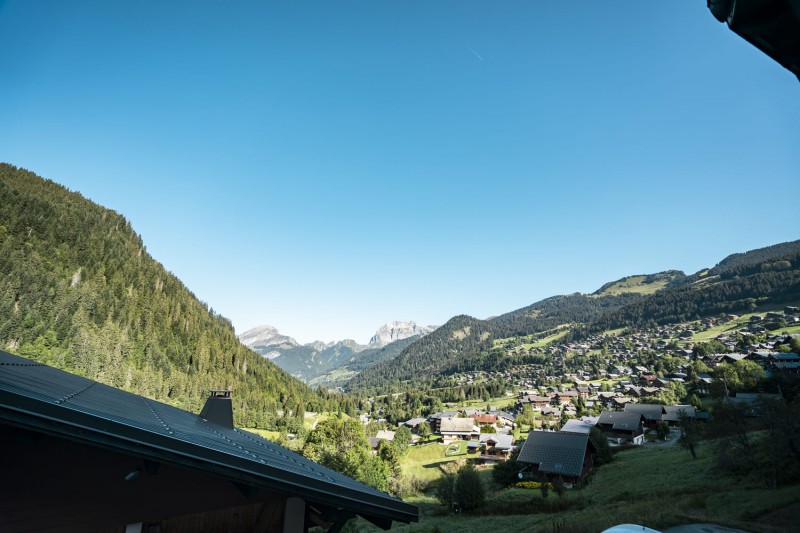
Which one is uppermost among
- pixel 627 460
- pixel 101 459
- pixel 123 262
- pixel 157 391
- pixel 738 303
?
pixel 123 262

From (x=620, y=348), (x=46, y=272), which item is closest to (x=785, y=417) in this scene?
(x=46, y=272)

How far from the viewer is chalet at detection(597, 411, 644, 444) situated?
60509 millimetres

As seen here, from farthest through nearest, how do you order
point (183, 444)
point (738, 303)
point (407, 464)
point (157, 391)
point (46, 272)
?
1. point (738, 303)
2. point (46, 272)
3. point (157, 391)
4. point (407, 464)
5. point (183, 444)

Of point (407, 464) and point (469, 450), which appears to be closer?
point (407, 464)

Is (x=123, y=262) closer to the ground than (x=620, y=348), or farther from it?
farther from it

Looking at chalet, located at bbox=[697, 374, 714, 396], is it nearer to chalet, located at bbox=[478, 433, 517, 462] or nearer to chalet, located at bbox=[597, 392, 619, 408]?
chalet, located at bbox=[597, 392, 619, 408]

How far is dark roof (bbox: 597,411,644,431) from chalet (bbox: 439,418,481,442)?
26.0 metres

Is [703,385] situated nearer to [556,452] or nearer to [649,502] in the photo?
[556,452]

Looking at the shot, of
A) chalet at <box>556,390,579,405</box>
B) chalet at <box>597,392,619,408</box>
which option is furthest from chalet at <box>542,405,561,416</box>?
chalet at <box>597,392,619,408</box>

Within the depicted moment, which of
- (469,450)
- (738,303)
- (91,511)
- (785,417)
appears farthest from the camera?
(738,303)

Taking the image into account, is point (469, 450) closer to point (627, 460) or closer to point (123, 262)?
point (627, 460)

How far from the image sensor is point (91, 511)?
12.5 feet

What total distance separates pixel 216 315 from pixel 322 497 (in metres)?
170

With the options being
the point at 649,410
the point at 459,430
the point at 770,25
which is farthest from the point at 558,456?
the point at 770,25
